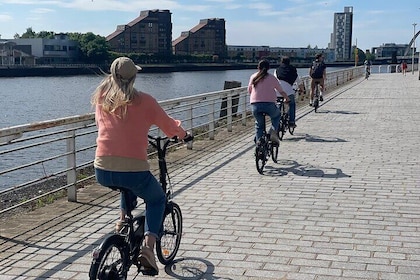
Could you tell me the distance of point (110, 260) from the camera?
3967 millimetres

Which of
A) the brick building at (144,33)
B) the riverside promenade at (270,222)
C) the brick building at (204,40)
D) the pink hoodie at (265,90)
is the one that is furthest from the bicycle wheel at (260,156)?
the brick building at (204,40)

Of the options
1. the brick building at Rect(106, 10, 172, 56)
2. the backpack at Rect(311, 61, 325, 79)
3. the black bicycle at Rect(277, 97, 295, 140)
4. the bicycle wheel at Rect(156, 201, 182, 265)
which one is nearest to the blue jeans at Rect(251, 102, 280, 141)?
the black bicycle at Rect(277, 97, 295, 140)

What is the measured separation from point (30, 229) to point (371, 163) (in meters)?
5.90

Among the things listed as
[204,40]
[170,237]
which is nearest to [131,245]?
[170,237]

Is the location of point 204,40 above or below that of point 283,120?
above


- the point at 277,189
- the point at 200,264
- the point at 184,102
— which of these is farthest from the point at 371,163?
the point at 200,264

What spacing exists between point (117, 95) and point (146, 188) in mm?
681

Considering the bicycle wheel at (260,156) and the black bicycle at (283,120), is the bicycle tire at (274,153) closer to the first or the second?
the bicycle wheel at (260,156)

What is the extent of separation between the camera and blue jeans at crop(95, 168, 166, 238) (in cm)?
401

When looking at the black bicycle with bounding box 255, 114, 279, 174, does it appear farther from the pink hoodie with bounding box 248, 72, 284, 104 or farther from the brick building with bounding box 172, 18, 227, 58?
the brick building with bounding box 172, 18, 227, 58

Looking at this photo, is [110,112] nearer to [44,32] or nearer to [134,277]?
[134,277]

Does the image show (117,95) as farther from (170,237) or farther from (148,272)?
(170,237)

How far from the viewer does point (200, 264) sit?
194 inches

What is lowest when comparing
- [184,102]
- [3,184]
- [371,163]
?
[3,184]
